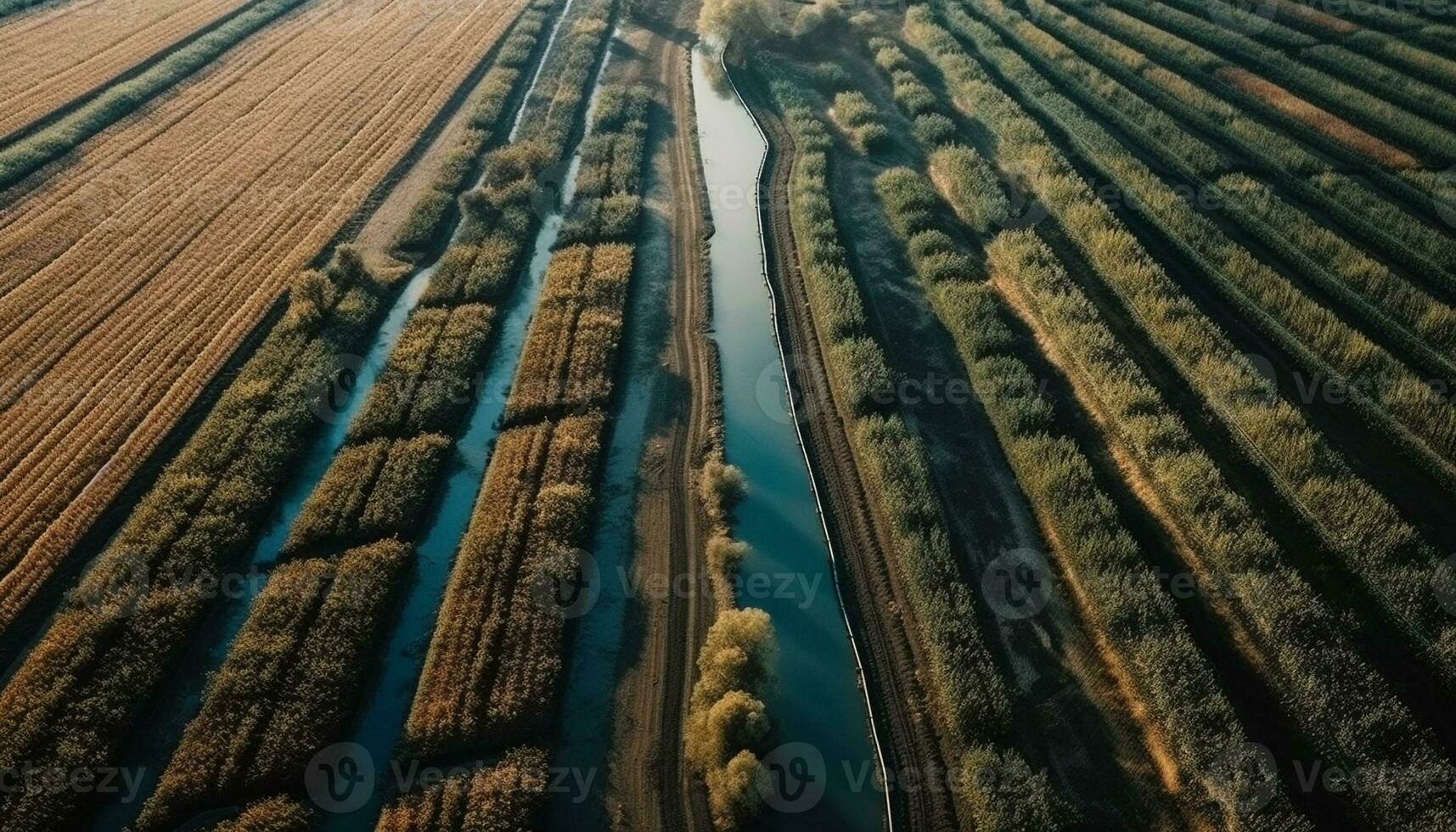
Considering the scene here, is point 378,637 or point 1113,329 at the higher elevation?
point 1113,329

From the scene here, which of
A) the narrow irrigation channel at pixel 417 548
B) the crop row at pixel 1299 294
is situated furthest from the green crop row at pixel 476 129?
the crop row at pixel 1299 294

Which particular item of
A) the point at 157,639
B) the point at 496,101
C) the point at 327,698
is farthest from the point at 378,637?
the point at 496,101

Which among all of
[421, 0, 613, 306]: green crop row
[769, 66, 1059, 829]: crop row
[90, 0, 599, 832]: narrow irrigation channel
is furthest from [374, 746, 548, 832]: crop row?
[421, 0, 613, 306]: green crop row

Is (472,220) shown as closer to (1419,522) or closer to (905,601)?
(905,601)

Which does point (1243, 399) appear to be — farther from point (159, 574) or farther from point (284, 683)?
point (159, 574)

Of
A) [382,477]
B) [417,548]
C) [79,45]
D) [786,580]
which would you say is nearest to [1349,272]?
[786,580]

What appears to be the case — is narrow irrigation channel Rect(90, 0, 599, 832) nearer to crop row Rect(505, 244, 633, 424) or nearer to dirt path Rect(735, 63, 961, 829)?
crop row Rect(505, 244, 633, 424)
